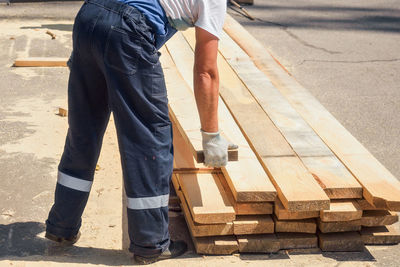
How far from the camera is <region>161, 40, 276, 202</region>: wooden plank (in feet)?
12.3

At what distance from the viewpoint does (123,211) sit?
4449 millimetres

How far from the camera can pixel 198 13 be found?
3355mm

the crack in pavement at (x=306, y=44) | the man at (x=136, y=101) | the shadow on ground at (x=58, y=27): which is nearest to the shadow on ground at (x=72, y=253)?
the man at (x=136, y=101)

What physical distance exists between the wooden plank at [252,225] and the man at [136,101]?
38 centimetres

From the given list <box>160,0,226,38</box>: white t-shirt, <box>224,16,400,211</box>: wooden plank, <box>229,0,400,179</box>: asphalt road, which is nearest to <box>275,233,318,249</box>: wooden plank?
<box>224,16,400,211</box>: wooden plank

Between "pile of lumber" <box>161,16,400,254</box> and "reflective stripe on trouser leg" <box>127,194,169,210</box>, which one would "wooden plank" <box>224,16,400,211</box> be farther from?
"reflective stripe on trouser leg" <box>127,194,169,210</box>

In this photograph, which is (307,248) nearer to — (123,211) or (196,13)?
(123,211)

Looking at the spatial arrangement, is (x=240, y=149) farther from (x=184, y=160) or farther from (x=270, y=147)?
(x=184, y=160)

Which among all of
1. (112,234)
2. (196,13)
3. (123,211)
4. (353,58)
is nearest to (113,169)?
(123,211)

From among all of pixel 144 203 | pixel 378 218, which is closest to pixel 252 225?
pixel 144 203

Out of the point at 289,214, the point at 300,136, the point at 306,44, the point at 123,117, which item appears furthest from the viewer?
the point at 306,44

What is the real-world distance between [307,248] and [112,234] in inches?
46.5

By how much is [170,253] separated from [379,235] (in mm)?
1259

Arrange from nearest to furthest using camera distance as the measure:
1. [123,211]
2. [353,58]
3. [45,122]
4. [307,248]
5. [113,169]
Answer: [307,248]
[123,211]
[113,169]
[45,122]
[353,58]
